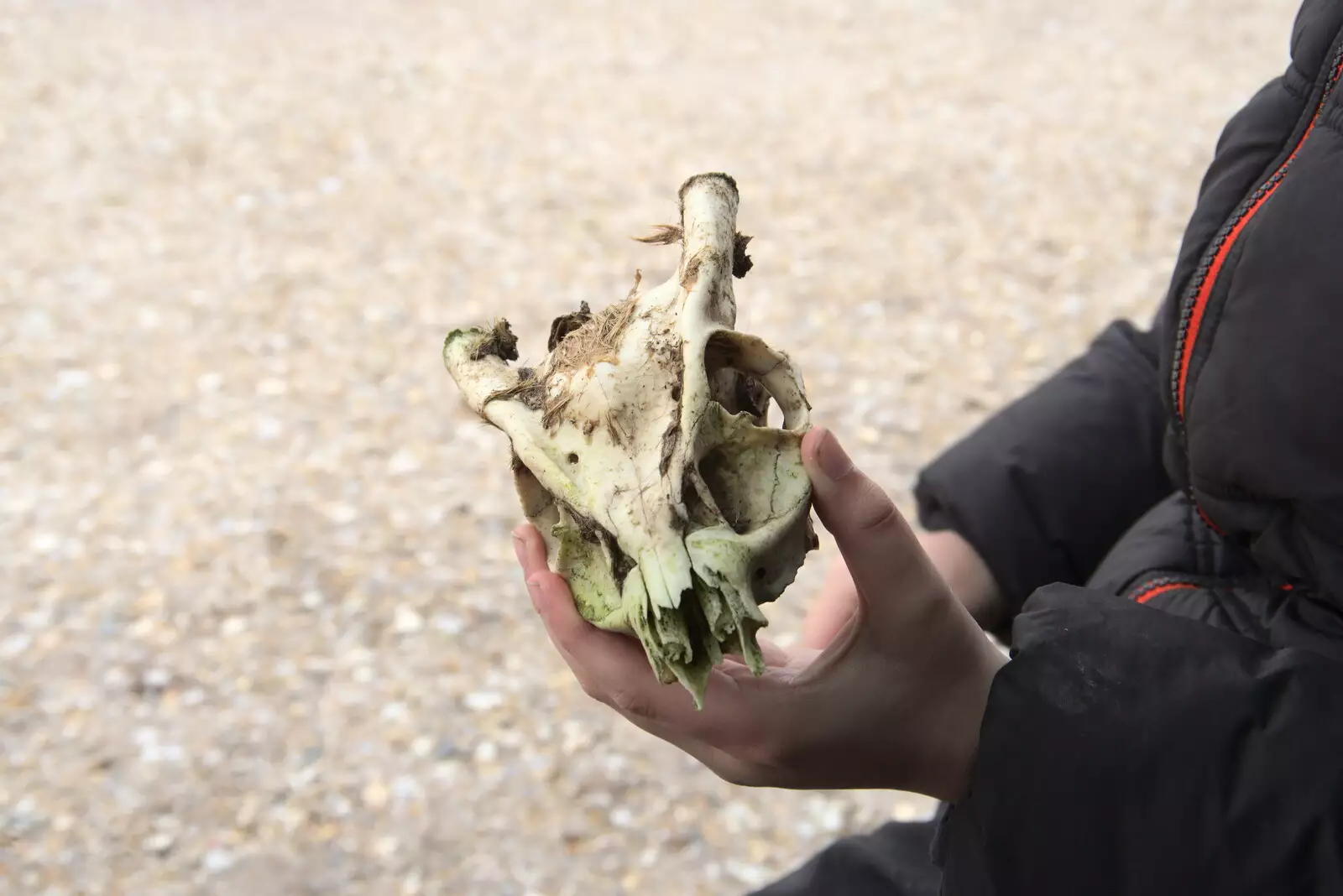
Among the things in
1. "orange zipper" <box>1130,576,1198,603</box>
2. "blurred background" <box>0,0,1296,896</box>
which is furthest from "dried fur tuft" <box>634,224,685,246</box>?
"blurred background" <box>0,0,1296,896</box>

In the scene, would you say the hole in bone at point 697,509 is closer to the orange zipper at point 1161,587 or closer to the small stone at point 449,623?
the orange zipper at point 1161,587

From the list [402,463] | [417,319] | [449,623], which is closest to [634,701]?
[449,623]

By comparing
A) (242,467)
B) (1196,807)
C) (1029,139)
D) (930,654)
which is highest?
(1029,139)

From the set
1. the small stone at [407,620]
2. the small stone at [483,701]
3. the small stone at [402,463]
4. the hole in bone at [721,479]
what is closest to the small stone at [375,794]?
the small stone at [483,701]

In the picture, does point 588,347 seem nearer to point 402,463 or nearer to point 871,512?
point 871,512

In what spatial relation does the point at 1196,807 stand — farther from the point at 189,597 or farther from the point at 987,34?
the point at 987,34

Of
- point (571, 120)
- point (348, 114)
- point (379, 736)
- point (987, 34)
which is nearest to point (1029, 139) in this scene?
point (987, 34)
